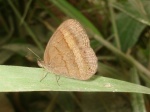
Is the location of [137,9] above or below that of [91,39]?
above

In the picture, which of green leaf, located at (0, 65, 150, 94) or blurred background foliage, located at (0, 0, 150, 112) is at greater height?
green leaf, located at (0, 65, 150, 94)

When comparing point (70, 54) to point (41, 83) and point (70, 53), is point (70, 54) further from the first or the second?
point (41, 83)

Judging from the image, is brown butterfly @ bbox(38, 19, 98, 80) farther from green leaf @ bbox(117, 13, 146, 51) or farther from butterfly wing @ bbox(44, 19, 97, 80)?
green leaf @ bbox(117, 13, 146, 51)

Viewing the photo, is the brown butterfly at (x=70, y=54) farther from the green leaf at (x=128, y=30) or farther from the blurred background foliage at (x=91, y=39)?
the green leaf at (x=128, y=30)

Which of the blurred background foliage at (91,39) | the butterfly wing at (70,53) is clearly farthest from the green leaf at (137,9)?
the butterfly wing at (70,53)

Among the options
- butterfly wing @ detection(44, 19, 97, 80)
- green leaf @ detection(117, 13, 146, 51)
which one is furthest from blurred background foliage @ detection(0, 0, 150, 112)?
butterfly wing @ detection(44, 19, 97, 80)

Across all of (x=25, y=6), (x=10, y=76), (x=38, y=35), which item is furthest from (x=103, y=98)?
(x=10, y=76)

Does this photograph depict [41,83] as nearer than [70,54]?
Yes

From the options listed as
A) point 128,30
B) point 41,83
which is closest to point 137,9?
point 128,30
